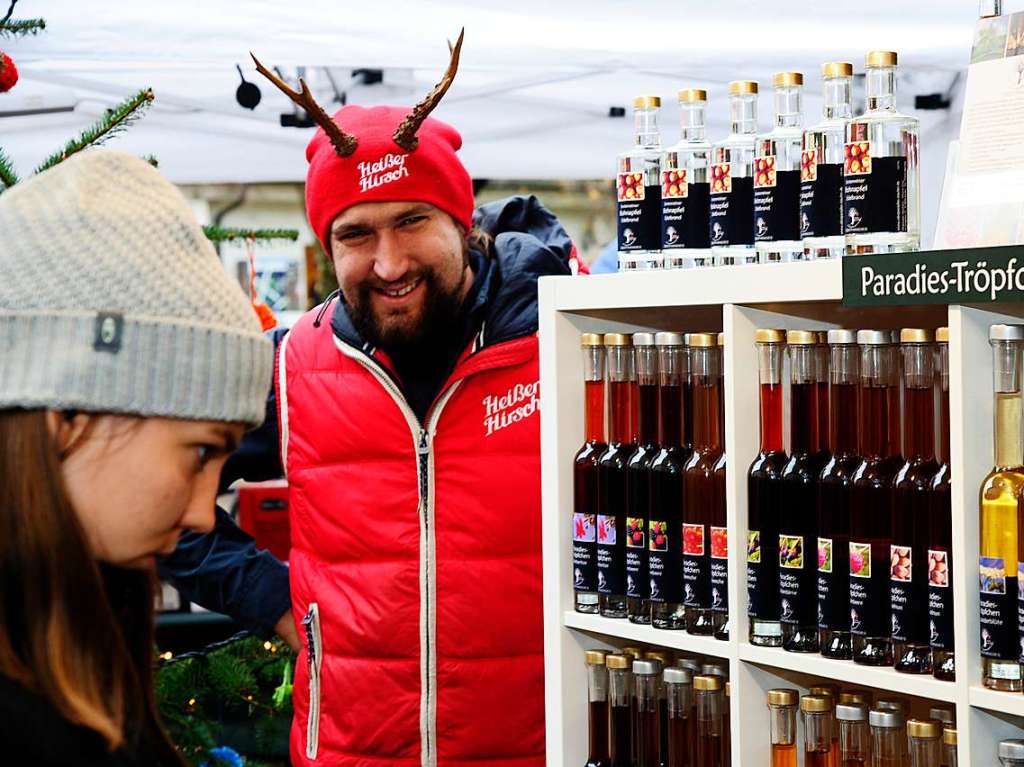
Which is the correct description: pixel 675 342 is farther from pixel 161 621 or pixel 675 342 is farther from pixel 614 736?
pixel 161 621

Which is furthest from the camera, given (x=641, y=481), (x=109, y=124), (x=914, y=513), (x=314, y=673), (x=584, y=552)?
(x=314, y=673)

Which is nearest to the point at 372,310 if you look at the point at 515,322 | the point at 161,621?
the point at 515,322

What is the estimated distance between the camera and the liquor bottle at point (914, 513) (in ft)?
5.66

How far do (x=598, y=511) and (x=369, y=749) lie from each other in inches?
31.8

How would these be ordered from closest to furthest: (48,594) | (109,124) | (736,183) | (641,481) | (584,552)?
(48,594) < (736,183) < (641,481) < (584,552) < (109,124)

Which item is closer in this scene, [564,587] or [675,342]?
[675,342]

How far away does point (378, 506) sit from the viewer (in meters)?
2.67

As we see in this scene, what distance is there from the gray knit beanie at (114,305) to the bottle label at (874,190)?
88 centimetres

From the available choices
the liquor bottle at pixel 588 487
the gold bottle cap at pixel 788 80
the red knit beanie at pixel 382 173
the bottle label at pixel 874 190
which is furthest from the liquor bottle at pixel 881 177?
the red knit beanie at pixel 382 173

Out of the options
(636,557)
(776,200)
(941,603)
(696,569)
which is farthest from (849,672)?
(776,200)

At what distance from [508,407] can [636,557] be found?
2.17 ft

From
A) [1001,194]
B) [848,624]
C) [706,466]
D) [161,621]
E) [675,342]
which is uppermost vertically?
[1001,194]

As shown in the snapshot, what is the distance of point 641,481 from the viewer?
205cm

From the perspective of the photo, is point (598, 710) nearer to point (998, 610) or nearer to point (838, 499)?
point (838, 499)
